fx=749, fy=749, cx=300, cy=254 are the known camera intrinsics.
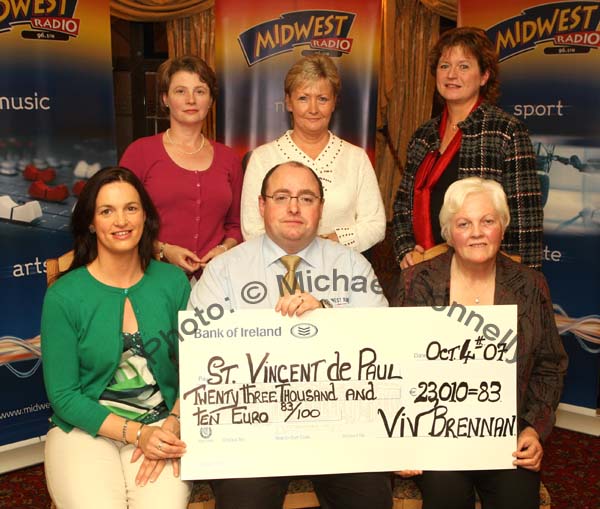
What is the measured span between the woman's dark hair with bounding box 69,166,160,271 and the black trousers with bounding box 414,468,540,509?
125 cm

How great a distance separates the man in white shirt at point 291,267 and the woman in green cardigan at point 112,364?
0.18m

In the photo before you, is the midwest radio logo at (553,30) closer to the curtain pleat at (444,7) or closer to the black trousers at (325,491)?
the curtain pleat at (444,7)

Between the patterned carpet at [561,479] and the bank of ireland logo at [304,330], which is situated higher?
the bank of ireland logo at [304,330]

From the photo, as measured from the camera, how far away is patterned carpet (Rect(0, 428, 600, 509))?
3.40 meters

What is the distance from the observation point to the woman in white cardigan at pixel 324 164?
3.21 meters

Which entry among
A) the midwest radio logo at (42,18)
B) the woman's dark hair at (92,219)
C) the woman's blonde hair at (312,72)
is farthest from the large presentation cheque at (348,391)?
the midwest radio logo at (42,18)

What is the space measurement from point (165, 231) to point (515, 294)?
1535 millimetres

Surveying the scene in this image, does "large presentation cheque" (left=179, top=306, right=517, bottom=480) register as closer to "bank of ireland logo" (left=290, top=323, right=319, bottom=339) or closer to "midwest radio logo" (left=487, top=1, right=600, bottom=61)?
"bank of ireland logo" (left=290, top=323, right=319, bottom=339)

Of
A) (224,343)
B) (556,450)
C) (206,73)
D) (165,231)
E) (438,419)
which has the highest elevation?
(206,73)

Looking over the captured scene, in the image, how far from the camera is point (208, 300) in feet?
8.45

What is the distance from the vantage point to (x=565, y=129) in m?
3.99

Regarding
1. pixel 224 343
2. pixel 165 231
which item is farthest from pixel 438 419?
pixel 165 231

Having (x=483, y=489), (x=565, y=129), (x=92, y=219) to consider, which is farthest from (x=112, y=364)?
(x=565, y=129)

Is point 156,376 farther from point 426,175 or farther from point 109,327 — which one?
point 426,175
